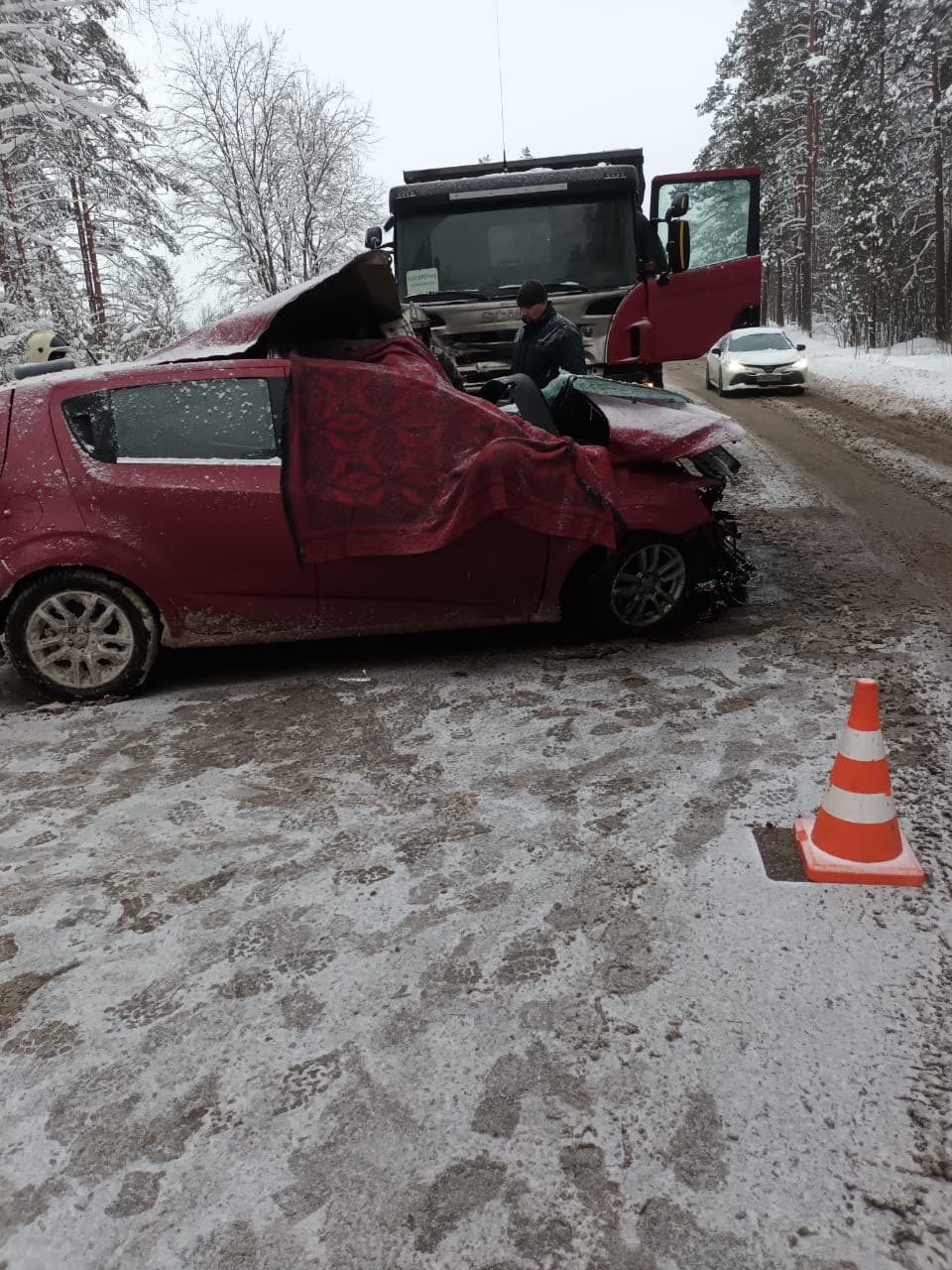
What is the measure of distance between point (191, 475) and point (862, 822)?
328 cm

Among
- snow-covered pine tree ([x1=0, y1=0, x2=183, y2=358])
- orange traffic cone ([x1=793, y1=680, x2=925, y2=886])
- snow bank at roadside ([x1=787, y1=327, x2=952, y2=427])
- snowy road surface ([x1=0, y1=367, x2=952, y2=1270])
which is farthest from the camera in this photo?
snow bank at roadside ([x1=787, y1=327, x2=952, y2=427])

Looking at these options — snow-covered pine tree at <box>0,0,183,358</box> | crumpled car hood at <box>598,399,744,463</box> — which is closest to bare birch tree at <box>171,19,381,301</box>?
snow-covered pine tree at <box>0,0,183,358</box>

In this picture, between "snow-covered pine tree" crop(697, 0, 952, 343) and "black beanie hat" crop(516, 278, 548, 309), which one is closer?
"black beanie hat" crop(516, 278, 548, 309)

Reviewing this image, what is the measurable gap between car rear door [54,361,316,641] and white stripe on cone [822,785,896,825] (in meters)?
2.68

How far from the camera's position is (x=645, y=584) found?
16.4 ft

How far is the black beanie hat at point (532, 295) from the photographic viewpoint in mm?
5898

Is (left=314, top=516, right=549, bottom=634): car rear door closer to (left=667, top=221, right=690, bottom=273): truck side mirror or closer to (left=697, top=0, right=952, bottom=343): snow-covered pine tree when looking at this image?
(left=667, top=221, right=690, bottom=273): truck side mirror

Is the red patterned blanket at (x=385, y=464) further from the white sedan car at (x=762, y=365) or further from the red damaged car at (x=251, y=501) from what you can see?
the white sedan car at (x=762, y=365)

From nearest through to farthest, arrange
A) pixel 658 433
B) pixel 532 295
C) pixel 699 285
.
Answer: pixel 658 433
pixel 532 295
pixel 699 285

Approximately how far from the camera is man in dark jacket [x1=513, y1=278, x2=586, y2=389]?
588 centimetres

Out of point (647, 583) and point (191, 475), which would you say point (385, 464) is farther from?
point (647, 583)

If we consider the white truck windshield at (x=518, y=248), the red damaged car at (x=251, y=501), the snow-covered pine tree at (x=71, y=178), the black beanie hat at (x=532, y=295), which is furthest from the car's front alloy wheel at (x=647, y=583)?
the snow-covered pine tree at (x=71, y=178)

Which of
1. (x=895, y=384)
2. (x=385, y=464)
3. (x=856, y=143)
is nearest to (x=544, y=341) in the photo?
(x=385, y=464)

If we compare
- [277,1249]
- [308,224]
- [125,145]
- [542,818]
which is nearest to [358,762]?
[542,818]
